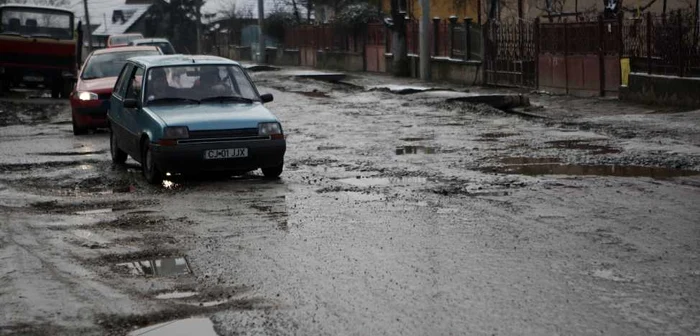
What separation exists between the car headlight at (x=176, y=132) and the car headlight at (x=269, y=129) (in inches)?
31.7

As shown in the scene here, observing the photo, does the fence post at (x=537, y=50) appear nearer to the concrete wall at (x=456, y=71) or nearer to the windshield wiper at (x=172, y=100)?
the concrete wall at (x=456, y=71)

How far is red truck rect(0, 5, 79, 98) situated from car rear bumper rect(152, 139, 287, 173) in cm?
2033

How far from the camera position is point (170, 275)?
25.8 ft

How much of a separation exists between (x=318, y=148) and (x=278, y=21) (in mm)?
49531

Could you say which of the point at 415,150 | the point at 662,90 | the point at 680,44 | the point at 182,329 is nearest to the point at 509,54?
the point at 662,90

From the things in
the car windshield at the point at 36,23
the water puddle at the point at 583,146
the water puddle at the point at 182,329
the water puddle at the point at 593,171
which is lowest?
the water puddle at the point at 583,146

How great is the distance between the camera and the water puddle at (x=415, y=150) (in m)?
15.7

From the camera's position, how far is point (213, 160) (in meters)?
12.6

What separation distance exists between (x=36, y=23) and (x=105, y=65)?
38.4ft

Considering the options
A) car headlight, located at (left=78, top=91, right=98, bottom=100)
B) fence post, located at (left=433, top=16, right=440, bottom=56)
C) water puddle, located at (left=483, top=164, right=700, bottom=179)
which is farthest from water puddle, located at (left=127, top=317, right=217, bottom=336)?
fence post, located at (left=433, top=16, right=440, bottom=56)

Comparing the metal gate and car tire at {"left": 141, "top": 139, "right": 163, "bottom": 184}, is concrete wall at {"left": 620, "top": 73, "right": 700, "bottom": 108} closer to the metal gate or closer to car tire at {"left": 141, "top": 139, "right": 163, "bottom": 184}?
the metal gate

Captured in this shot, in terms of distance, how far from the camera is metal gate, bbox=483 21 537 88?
30234 mm

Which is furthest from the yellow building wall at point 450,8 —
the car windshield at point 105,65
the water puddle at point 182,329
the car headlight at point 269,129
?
the water puddle at point 182,329

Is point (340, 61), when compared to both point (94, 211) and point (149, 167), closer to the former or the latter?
point (149, 167)
